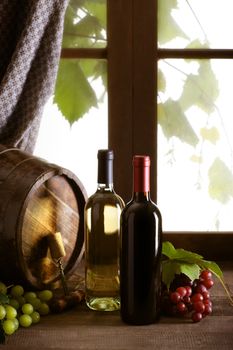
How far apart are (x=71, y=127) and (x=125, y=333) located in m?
0.72

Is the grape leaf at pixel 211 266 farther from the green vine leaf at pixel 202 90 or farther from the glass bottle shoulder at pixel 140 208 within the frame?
the green vine leaf at pixel 202 90

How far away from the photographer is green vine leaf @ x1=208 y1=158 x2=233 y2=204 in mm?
1695

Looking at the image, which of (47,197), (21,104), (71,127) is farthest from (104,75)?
(47,197)

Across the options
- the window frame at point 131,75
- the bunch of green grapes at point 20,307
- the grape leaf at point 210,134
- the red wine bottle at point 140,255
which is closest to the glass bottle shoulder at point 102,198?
the red wine bottle at point 140,255

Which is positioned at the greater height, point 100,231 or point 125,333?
point 100,231

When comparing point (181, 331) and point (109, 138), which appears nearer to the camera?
point (181, 331)

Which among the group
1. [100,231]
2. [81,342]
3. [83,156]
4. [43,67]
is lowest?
[81,342]

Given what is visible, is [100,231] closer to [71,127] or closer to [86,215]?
[86,215]

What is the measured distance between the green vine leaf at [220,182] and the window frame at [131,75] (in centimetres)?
17

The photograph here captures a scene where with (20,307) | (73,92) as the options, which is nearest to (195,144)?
(73,92)

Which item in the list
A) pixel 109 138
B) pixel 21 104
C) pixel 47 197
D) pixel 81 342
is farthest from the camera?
pixel 109 138

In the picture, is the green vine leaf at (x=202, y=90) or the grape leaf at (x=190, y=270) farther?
the green vine leaf at (x=202, y=90)

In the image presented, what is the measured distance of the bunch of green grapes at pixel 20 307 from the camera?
1129 millimetres

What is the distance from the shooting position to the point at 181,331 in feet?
3.83
